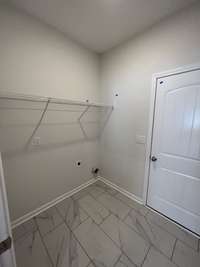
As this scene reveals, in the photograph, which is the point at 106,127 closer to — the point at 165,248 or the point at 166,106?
the point at 166,106

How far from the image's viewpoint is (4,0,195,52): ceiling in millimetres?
1381

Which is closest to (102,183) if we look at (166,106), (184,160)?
(184,160)

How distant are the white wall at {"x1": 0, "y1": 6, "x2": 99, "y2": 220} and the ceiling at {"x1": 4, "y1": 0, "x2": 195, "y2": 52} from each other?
158 mm

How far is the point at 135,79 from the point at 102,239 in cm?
227

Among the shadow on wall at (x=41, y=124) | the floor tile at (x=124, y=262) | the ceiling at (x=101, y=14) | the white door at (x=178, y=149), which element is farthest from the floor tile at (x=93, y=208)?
the ceiling at (x=101, y=14)

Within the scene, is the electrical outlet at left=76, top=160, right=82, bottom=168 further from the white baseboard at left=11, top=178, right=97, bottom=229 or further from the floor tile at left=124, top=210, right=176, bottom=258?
the floor tile at left=124, top=210, right=176, bottom=258

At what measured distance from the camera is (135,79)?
6.49 feet

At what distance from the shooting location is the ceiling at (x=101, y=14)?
4.53 feet

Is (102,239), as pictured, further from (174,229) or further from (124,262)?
(174,229)

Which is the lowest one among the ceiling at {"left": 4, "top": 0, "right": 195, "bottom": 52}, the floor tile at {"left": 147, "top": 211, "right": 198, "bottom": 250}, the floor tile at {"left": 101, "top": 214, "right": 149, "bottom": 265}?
the floor tile at {"left": 147, "top": 211, "right": 198, "bottom": 250}

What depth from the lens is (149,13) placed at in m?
1.51

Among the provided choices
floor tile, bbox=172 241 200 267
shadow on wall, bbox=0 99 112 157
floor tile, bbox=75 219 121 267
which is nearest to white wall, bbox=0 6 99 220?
shadow on wall, bbox=0 99 112 157

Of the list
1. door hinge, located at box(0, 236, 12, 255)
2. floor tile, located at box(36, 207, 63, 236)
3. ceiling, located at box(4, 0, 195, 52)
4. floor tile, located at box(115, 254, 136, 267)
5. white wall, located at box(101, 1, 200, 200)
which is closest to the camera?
door hinge, located at box(0, 236, 12, 255)

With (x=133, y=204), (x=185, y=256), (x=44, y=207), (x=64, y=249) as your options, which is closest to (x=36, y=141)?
(x=44, y=207)
